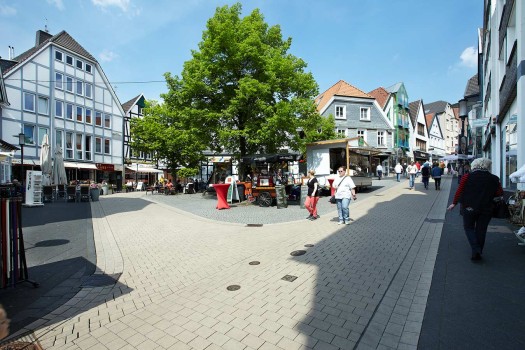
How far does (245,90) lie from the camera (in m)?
15.2

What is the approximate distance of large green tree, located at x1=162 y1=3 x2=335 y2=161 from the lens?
1561cm

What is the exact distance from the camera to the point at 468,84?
36.3 m

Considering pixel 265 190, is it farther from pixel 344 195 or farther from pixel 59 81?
pixel 59 81

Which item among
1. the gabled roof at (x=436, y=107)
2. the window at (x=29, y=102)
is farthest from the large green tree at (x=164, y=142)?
the gabled roof at (x=436, y=107)

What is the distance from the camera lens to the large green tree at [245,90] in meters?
15.6

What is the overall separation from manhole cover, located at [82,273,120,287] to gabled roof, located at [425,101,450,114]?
72304mm

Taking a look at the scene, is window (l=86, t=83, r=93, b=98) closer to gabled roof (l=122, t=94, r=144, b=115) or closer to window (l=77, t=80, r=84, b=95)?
window (l=77, t=80, r=84, b=95)

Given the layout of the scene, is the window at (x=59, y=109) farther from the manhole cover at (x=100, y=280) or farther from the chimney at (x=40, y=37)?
the manhole cover at (x=100, y=280)

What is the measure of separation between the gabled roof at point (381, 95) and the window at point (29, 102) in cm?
3806

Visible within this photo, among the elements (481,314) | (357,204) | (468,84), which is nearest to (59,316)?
(481,314)

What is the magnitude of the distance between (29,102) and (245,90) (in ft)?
71.4

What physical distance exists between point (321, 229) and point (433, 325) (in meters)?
5.04

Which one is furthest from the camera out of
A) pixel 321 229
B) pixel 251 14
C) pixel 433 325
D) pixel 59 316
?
pixel 251 14

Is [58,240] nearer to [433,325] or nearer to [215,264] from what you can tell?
[215,264]
